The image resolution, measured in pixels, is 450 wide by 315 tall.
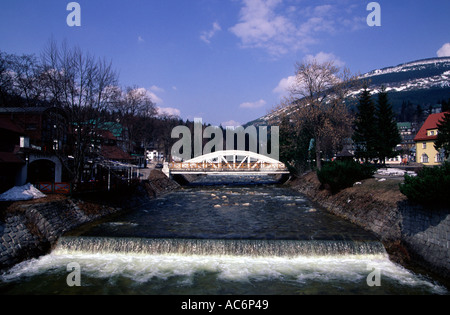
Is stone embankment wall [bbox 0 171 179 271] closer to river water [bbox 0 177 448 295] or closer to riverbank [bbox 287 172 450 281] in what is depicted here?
river water [bbox 0 177 448 295]

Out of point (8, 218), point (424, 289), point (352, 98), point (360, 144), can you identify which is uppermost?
point (352, 98)

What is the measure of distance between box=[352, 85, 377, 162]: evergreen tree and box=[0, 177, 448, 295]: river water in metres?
25.3

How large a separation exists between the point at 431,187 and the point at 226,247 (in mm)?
Result: 8406

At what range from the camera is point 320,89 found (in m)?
29.9

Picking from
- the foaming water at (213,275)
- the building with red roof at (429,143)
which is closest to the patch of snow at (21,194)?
the foaming water at (213,275)

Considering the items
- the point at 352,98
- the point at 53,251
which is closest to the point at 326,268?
the point at 53,251

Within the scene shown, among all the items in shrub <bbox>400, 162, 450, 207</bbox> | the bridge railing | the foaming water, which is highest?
the bridge railing

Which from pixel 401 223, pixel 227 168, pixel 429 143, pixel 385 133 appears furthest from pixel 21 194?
pixel 429 143

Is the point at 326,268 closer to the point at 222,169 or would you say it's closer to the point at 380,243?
the point at 380,243

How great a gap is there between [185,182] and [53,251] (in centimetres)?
3012

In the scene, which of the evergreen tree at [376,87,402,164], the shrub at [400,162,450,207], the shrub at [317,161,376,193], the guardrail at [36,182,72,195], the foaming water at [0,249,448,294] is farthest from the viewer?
the evergreen tree at [376,87,402,164]

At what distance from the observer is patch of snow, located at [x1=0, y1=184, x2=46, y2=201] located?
14547 mm

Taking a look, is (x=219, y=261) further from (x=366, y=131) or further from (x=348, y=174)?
(x=366, y=131)

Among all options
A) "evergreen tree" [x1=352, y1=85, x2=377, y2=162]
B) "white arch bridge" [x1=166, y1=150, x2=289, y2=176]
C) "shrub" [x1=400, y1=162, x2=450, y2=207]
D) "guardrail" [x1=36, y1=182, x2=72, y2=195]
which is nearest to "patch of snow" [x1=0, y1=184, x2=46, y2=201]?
"guardrail" [x1=36, y1=182, x2=72, y2=195]
